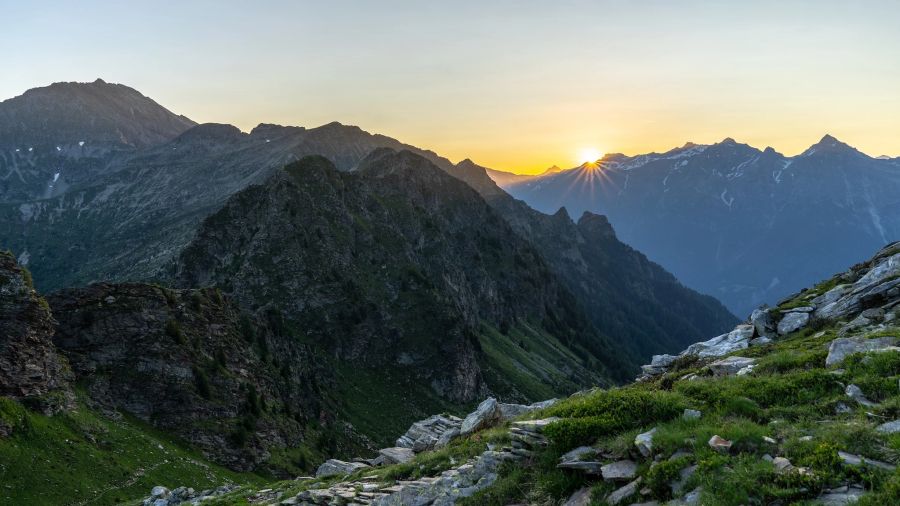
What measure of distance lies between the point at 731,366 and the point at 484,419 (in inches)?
502

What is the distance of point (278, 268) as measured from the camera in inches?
5349

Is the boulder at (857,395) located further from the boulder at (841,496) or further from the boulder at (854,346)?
the boulder at (841,496)

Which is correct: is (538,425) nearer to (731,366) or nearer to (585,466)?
(585,466)

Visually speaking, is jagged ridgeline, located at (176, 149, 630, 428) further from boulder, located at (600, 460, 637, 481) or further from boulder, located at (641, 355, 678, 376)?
boulder, located at (600, 460, 637, 481)

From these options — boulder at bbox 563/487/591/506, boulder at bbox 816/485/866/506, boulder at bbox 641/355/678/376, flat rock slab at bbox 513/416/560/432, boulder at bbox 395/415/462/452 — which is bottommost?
boulder at bbox 395/415/462/452

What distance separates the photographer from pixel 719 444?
15133mm

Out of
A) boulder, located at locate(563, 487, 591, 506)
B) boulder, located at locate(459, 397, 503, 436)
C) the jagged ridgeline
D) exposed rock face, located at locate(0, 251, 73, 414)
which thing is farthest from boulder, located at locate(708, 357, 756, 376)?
the jagged ridgeline

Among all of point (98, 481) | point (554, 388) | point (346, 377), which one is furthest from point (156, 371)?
point (554, 388)

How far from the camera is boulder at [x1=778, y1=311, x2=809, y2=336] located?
100 feet

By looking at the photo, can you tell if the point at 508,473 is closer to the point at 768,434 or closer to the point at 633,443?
the point at 633,443

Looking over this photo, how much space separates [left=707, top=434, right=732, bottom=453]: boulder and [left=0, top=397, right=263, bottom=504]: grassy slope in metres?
46.7

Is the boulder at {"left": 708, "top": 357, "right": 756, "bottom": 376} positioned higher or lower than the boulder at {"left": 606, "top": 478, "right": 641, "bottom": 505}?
higher

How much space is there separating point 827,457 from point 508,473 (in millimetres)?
9150

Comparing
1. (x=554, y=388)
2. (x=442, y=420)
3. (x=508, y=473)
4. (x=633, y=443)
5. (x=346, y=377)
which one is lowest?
(x=554, y=388)
